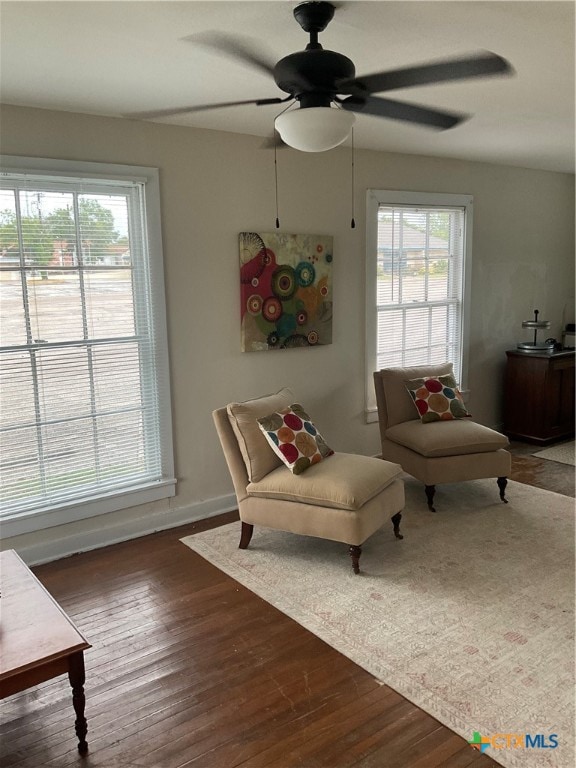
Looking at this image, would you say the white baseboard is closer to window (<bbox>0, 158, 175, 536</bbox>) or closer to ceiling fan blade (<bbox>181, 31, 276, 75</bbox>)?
window (<bbox>0, 158, 175, 536</bbox>)

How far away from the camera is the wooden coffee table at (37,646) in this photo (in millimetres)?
1917

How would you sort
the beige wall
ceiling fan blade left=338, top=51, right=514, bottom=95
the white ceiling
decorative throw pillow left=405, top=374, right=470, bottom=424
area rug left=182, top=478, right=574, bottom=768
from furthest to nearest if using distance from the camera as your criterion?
decorative throw pillow left=405, top=374, right=470, bottom=424, the beige wall, area rug left=182, top=478, right=574, bottom=768, the white ceiling, ceiling fan blade left=338, top=51, right=514, bottom=95

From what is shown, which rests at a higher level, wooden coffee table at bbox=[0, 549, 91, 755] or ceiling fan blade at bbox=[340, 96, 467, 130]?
ceiling fan blade at bbox=[340, 96, 467, 130]

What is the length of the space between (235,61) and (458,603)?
2.64 meters

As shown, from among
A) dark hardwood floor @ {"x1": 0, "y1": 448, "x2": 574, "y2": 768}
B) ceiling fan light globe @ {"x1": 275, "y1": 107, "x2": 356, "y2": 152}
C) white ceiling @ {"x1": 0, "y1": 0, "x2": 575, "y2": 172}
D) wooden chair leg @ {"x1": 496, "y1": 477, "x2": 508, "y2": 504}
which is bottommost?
dark hardwood floor @ {"x1": 0, "y1": 448, "x2": 574, "y2": 768}

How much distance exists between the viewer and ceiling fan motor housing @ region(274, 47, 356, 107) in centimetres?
198

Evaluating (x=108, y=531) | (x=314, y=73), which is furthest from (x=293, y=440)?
(x=314, y=73)

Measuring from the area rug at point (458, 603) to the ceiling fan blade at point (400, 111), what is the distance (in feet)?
7.13

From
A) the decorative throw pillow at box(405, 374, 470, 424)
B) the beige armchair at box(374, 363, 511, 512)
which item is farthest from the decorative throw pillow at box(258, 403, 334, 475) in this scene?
the decorative throw pillow at box(405, 374, 470, 424)

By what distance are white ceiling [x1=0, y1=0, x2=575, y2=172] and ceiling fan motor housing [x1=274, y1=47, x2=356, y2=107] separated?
0.20m

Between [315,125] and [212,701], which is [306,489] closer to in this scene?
[212,701]

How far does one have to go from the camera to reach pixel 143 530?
382 cm

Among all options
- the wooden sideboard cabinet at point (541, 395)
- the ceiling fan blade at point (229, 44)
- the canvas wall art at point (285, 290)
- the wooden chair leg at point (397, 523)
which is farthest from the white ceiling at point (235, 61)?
the wooden sideboard cabinet at point (541, 395)

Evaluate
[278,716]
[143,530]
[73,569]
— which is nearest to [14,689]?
[278,716]
